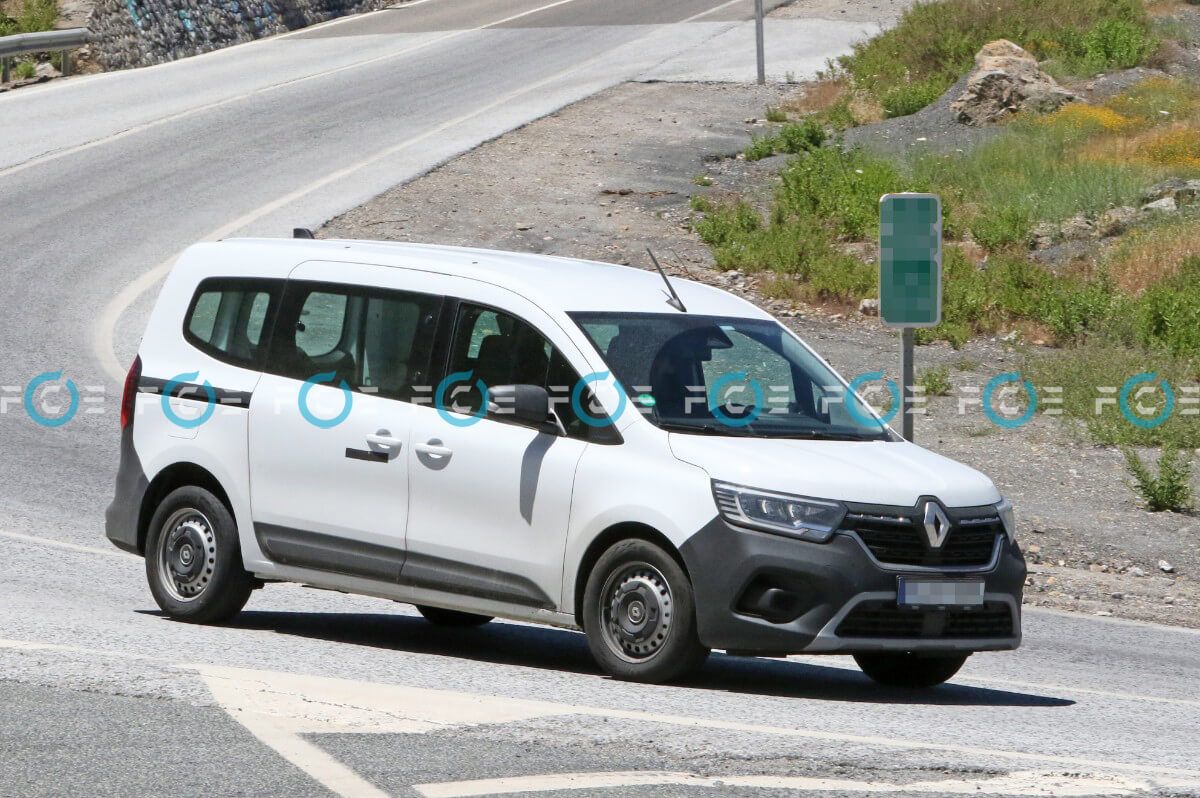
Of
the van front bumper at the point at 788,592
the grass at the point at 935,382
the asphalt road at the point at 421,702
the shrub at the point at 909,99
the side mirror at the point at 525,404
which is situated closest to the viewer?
the asphalt road at the point at 421,702

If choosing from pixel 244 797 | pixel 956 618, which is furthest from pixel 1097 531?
pixel 244 797

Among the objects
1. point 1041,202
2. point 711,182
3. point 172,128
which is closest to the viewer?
point 1041,202

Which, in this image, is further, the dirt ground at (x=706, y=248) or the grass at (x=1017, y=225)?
the grass at (x=1017, y=225)

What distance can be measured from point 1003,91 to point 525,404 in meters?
22.5

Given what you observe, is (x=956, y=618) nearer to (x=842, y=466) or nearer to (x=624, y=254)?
(x=842, y=466)

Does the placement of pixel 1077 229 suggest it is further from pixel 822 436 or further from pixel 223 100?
pixel 223 100

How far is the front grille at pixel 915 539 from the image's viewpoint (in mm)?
7684

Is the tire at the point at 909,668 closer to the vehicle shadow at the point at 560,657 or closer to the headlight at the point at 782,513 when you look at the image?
the vehicle shadow at the point at 560,657

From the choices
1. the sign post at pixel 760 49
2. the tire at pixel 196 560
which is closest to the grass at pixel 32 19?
the sign post at pixel 760 49

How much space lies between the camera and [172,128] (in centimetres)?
3030

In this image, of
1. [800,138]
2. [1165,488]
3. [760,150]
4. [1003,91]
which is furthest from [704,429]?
[1003,91]

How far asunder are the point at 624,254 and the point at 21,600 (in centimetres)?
1381

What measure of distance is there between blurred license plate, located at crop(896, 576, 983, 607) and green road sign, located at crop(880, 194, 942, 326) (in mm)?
4425

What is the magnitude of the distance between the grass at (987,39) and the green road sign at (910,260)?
18709 millimetres
